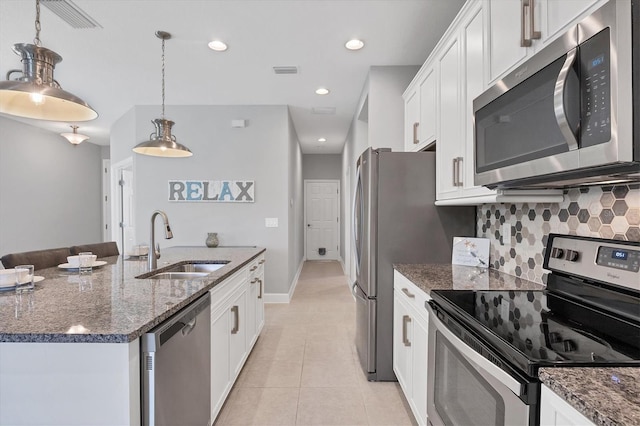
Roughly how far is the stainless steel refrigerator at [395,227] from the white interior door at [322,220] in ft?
19.3

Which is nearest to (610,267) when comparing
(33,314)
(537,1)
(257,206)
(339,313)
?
(537,1)

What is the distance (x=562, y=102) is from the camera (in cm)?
93

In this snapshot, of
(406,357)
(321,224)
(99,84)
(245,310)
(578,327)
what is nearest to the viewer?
(578,327)

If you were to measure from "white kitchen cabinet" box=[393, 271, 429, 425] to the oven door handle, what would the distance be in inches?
12.9

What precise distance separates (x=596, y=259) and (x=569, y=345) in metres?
0.53

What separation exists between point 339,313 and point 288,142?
94.9 inches

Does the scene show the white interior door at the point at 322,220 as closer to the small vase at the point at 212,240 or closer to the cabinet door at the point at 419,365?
the small vase at the point at 212,240

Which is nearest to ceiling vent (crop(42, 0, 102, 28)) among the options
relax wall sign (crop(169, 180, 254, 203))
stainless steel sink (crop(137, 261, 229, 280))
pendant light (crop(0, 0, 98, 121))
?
pendant light (crop(0, 0, 98, 121))

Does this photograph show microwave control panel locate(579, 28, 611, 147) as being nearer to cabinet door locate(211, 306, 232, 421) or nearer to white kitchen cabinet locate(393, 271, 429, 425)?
white kitchen cabinet locate(393, 271, 429, 425)

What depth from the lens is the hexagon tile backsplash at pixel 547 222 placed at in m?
1.21

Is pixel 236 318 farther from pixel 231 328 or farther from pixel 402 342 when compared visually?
pixel 402 342

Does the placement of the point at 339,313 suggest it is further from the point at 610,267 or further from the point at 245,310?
the point at 610,267

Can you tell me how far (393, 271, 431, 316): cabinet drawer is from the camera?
1.70 meters

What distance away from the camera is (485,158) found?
1.47m
